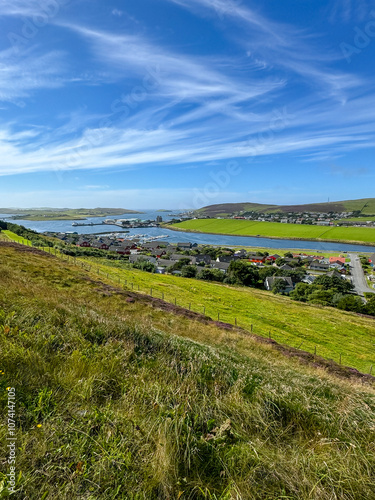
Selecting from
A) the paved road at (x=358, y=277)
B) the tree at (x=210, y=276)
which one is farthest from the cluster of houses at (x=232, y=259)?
the tree at (x=210, y=276)

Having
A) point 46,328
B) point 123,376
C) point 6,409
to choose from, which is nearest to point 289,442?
point 123,376

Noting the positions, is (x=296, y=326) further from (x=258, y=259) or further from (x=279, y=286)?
(x=258, y=259)

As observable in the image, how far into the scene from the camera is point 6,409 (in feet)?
9.69

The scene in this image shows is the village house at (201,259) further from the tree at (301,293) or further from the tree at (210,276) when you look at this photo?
the tree at (301,293)

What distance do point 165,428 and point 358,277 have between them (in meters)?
98.9

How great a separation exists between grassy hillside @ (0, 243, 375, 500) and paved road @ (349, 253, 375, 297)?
75.4 meters

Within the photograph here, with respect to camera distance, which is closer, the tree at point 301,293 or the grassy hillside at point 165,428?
the grassy hillside at point 165,428

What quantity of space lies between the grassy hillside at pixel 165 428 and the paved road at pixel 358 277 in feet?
247

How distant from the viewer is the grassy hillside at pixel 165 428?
239 centimetres

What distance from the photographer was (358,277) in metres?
82.2

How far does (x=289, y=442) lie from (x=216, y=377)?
1.63 m

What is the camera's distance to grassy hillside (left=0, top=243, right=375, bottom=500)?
2393mm

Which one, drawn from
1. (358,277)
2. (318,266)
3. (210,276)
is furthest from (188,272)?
(358,277)

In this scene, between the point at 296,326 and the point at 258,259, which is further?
the point at 258,259
